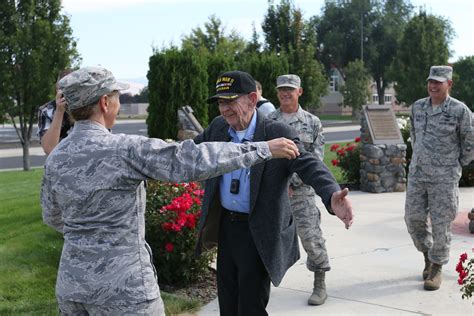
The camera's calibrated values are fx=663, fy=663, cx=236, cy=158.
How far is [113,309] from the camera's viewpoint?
8.77 ft

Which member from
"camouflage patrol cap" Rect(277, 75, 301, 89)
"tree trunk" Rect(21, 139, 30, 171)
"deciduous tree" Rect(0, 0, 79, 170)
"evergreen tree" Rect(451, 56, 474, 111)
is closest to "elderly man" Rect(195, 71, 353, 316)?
"camouflage patrol cap" Rect(277, 75, 301, 89)

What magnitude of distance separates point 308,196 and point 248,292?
1.96 meters

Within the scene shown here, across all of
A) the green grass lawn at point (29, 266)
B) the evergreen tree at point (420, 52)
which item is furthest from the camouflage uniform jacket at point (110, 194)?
the evergreen tree at point (420, 52)

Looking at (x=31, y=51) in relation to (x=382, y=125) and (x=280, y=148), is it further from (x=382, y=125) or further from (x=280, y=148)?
(x=280, y=148)

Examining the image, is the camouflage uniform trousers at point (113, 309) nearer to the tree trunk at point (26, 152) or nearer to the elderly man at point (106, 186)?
the elderly man at point (106, 186)

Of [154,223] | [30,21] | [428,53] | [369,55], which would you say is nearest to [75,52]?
[30,21]

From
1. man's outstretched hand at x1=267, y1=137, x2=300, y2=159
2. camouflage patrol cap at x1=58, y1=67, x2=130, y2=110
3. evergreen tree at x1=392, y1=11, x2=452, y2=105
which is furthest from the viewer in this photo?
evergreen tree at x1=392, y1=11, x2=452, y2=105

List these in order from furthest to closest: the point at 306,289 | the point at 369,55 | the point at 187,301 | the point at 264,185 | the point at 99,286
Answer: the point at 369,55 < the point at 306,289 < the point at 187,301 < the point at 264,185 < the point at 99,286

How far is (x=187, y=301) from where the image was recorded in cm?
557

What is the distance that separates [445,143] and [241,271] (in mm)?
3008

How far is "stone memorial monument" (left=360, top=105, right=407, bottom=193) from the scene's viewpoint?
1211cm

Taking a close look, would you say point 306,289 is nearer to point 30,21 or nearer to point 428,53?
point 30,21

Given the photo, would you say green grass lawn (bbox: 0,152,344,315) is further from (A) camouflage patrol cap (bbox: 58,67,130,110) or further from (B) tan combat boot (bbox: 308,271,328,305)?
(A) camouflage patrol cap (bbox: 58,67,130,110)

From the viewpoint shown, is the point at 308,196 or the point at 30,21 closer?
the point at 308,196
